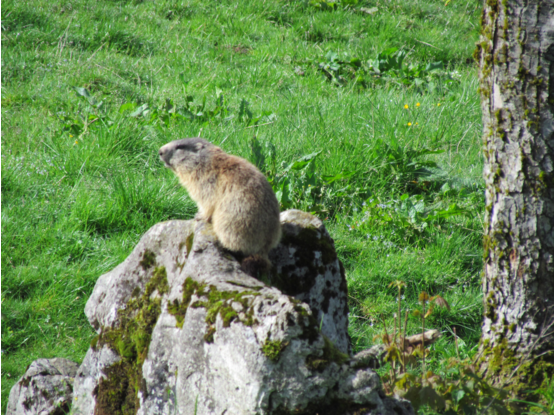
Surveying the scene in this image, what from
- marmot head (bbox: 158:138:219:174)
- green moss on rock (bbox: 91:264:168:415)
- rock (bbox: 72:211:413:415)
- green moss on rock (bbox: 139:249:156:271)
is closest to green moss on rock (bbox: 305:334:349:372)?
rock (bbox: 72:211:413:415)

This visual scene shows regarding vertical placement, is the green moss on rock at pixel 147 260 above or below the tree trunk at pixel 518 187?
below

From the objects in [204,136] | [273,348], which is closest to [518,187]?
[273,348]

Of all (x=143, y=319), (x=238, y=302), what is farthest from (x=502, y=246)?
(x=143, y=319)

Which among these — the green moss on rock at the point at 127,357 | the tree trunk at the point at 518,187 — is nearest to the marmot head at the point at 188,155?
the green moss on rock at the point at 127,357

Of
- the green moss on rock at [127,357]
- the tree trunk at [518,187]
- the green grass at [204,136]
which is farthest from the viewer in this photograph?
the green grass at [204,136]

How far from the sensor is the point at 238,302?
7.92 feet

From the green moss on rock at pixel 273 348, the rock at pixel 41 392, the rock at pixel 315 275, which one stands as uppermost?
the green moss on rock at pixel 273 348

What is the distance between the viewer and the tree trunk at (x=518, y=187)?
2477 millimetres

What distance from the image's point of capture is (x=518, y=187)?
2.58 meters

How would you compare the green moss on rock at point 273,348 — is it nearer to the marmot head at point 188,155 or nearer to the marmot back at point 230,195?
the marmot back at point 230,195

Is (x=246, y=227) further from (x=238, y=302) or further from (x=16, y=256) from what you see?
(x=16, y=256)

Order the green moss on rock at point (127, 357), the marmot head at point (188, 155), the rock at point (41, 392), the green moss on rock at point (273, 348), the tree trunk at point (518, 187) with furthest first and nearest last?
the marmot head at point (188, 155) < the rock at point (41, 392) < the green moss on rock at point (127, 357) < the tree trunk at point (518, 187) < the green moss on rock at point (273, 348)

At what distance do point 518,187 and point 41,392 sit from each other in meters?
3.17

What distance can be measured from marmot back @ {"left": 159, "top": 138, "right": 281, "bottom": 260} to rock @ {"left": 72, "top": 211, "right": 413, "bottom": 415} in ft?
0.48
